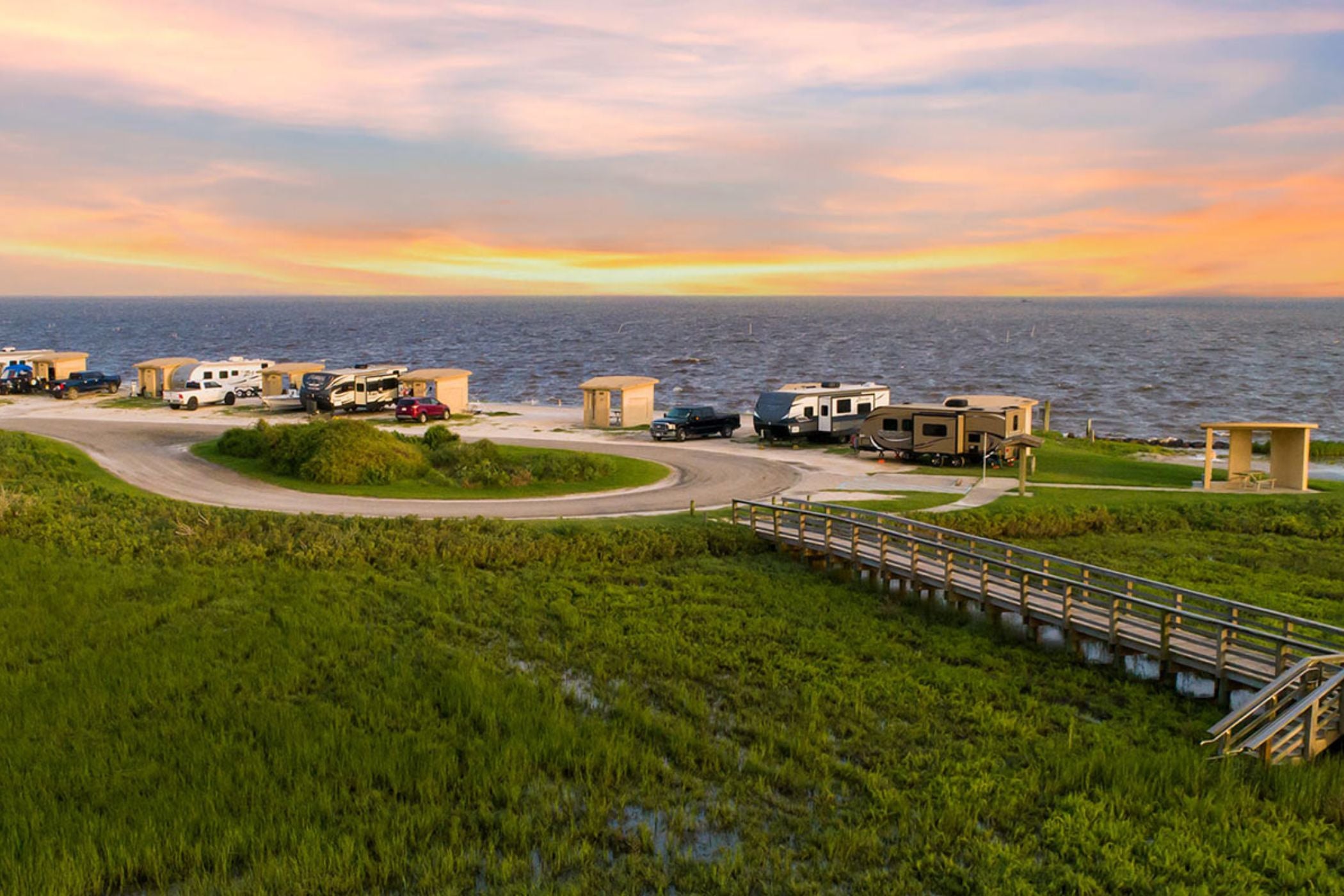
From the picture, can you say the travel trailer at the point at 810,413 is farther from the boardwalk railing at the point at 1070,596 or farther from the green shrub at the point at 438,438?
the boardwalk railing at the point at 1070,596

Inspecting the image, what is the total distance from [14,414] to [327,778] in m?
51.5

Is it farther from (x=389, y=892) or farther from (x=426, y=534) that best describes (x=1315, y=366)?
(x=389, y=892)

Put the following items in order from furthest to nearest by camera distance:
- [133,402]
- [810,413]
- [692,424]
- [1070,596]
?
[133,402] < [692,424] < [810,413] < [1070,596]

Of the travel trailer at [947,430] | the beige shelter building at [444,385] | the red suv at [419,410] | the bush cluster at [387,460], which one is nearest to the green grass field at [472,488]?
the bush cluster at [387,460]

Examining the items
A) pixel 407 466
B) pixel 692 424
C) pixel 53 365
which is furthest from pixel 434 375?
pixel 53 365

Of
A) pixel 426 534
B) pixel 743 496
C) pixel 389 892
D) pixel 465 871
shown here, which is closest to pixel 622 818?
pixel 465 871

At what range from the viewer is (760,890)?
1223cm

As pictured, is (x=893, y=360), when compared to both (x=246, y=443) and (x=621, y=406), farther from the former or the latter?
(x=246, y=443)

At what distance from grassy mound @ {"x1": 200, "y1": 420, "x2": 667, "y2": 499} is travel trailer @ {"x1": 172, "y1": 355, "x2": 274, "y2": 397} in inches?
807

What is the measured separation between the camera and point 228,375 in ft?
202

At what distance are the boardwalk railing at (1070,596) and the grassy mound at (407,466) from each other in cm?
878

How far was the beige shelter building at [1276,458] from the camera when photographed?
38.6m

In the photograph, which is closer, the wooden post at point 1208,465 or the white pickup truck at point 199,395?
the wooden post at point 1208,465

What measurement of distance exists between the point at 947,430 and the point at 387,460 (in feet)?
70.6
